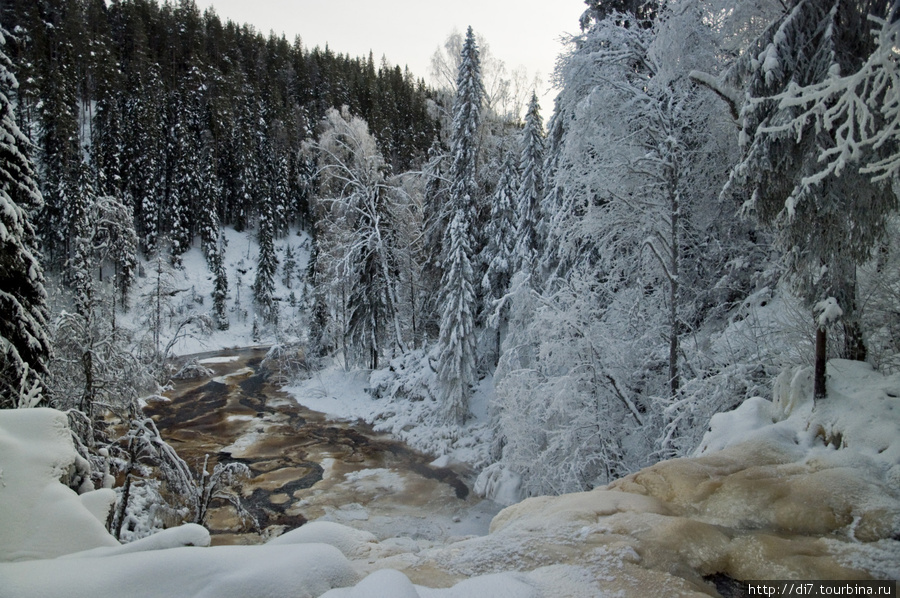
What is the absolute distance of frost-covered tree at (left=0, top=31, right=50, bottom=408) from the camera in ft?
26.0

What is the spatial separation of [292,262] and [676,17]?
5017 centimetres

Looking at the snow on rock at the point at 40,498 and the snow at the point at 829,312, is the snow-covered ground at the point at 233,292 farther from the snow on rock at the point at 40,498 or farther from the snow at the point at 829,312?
the snow at the point at 829,312

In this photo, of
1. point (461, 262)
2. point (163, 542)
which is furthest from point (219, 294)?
point (163, 542)

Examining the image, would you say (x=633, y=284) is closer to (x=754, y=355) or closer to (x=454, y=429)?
(x=754, y=355)

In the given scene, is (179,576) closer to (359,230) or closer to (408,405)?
(408,405)

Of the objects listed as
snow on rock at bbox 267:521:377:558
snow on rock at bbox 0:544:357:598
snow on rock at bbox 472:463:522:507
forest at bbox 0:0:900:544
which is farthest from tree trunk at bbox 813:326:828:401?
snow on rock at bbox 472:463:522:507

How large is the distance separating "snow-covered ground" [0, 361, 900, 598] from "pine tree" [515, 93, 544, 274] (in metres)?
13.1

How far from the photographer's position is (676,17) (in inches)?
287

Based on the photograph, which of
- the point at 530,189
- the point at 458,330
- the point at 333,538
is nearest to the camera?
the point at 333,538

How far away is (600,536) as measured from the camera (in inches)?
144

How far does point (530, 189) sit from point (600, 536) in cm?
1563

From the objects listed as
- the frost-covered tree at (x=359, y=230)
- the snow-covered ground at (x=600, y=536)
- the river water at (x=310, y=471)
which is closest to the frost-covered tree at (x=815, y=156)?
the snow-covered ground at (x=600, y=536)

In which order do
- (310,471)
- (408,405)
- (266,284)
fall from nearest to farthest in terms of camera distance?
(310,471) < (408,405) < (266,284)

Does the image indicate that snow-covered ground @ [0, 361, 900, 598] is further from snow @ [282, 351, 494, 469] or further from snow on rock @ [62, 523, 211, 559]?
snow @ [282, 351, 494, 469]
